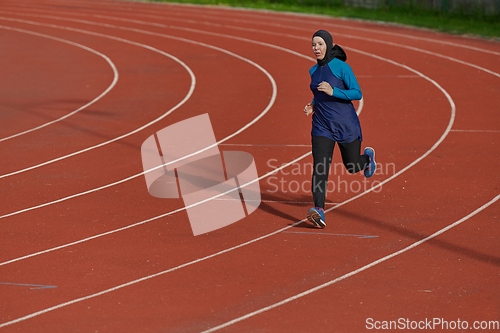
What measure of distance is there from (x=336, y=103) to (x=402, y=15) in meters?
19.6

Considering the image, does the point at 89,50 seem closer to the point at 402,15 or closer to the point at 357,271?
the point at 402,15

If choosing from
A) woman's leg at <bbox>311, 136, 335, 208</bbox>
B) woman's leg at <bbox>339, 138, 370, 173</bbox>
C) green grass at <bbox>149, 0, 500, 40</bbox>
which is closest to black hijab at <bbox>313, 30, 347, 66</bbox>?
woman's leg at <bbox>311, 136, 335, 208</bbox>

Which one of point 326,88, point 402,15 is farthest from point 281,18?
point 326,88

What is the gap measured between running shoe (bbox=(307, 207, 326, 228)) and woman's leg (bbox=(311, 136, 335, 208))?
83 mm

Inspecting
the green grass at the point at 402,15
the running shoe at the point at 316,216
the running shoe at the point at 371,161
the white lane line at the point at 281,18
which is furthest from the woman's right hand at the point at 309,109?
the green grass at the point at 402,15

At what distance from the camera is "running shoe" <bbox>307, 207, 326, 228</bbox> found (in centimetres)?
692

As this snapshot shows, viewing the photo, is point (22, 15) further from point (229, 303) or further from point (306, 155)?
point (229, 303)

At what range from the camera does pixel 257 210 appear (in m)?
7.81

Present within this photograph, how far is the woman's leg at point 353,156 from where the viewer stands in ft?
23.6

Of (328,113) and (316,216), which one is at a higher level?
(328,113)

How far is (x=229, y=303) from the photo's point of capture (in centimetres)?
554

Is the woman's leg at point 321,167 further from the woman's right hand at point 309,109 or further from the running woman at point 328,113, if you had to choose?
the woman's right hand at point 309,109

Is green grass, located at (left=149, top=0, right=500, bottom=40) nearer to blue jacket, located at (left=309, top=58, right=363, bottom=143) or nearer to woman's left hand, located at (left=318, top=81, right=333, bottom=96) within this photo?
blue jacket, located at (left=309, top=58, right=363, bottom=143)

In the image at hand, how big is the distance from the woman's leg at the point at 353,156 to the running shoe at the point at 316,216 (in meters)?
0.68
